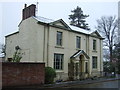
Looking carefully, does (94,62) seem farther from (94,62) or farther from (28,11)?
(28,11)

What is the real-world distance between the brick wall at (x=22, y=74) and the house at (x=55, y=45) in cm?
274

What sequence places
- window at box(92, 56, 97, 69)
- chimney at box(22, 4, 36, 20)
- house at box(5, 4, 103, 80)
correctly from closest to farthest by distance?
1. house at box(5, 4, 103, 80)
2. chimney at box(22, 4, 36, 20)
3. window at box(92, 56, 97, 69)

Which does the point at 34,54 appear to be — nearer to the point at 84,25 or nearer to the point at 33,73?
the point at 33,73

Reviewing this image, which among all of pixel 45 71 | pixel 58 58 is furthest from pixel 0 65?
pixel 58 58

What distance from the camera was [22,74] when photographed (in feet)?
50.9

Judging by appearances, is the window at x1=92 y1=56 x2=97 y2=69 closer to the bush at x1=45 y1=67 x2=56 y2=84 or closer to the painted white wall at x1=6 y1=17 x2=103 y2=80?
the painted white wall at x1=6 y1=17 x2=103 y2=80

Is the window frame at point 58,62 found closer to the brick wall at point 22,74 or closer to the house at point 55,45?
the house at point 55,45

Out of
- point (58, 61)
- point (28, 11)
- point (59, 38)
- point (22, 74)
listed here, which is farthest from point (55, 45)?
point (22, 74)

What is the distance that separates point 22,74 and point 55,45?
6729mm

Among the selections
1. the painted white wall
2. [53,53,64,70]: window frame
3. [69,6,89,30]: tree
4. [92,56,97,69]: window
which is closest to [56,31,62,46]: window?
the painted white wall

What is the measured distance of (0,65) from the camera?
1441cm

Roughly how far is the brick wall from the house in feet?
9.00

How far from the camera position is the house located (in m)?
19.7

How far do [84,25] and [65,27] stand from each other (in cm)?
3665
